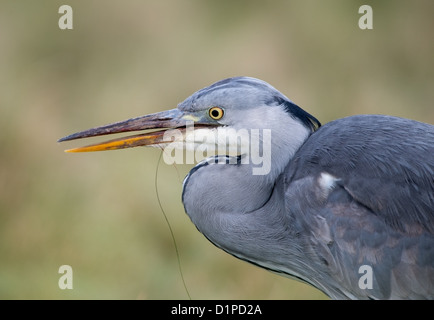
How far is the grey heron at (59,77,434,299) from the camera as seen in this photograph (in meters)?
2.62

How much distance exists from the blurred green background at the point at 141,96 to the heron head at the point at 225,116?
120 cm

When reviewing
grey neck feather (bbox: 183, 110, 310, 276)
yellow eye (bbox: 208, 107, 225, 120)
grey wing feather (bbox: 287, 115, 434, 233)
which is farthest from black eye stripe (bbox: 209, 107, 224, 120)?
grey wing feather (bbox: 287, 115, 434, 233)

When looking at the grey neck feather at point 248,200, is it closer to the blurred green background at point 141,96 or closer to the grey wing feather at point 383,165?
the grey wing feather at point 383,165

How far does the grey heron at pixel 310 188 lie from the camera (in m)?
2.62

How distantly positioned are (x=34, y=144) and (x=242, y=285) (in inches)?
59.8

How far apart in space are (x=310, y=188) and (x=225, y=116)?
44 centimetres

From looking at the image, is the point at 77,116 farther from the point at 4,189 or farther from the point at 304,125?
the point at 304,125

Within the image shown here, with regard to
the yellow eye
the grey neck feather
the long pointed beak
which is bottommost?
the grey neck feather

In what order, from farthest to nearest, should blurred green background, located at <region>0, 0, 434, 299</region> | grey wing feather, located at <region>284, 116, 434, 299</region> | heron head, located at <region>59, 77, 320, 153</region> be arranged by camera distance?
blurred green background, located at <region>0, 0, 434, 299</region> → heron head, located at <region>59, 77, 320, 153</region> → grey wing feather, located at <region>284, 116, 434, 299</region>

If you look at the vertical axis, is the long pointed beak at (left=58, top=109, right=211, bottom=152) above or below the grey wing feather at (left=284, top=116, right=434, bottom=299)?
above

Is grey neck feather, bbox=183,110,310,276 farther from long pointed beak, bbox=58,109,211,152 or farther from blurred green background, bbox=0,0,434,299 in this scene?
blurred green background, bbox=0,0,434,299

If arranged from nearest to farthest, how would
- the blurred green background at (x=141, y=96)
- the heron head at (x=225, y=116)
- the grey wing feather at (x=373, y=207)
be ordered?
the grey wing feather at (x=373, y=207), the heron head at (x=225, y=116), the blurred green background at (x=141, y=96)

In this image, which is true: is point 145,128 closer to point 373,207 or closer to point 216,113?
point 216,113

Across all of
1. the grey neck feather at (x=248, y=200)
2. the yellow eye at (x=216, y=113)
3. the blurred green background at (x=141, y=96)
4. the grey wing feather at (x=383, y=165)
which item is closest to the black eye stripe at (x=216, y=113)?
the yellow eye at (x=216, y=113)
